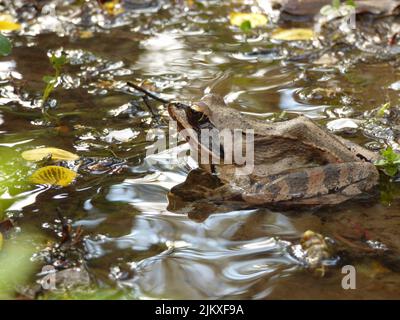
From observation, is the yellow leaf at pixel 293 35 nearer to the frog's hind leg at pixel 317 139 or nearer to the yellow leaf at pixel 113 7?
the yellow leaf at pixel 113 7

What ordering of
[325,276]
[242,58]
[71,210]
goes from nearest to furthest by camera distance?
[325,276]
[71,210]
[242,58]

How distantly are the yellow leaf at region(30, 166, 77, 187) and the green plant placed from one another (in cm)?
212

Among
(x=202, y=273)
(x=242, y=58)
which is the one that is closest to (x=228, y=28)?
(x=242, y=58)

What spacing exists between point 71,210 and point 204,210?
2.75 ft

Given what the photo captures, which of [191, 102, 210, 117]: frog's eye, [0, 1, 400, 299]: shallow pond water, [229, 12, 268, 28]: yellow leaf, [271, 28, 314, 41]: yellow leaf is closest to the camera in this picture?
[0, 1, 400, 299]: shallow pond water

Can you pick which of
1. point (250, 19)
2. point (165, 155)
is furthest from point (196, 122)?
point (250, 19)

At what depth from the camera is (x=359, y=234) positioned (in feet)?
11.9

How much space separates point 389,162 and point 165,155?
5.27 ft

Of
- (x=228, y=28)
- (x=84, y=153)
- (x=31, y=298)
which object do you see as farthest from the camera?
(x=228, y=28)

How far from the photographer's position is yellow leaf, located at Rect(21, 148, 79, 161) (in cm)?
430

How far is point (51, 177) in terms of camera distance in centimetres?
405

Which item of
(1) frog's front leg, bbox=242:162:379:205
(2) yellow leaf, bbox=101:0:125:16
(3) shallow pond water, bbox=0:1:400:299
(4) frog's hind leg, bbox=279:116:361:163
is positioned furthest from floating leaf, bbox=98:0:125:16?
(1) frog's front leg, bbox=242:162:379:205

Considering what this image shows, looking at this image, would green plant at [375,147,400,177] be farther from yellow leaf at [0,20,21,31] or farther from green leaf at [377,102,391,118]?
yellow leaf at [0,20,21,31]
